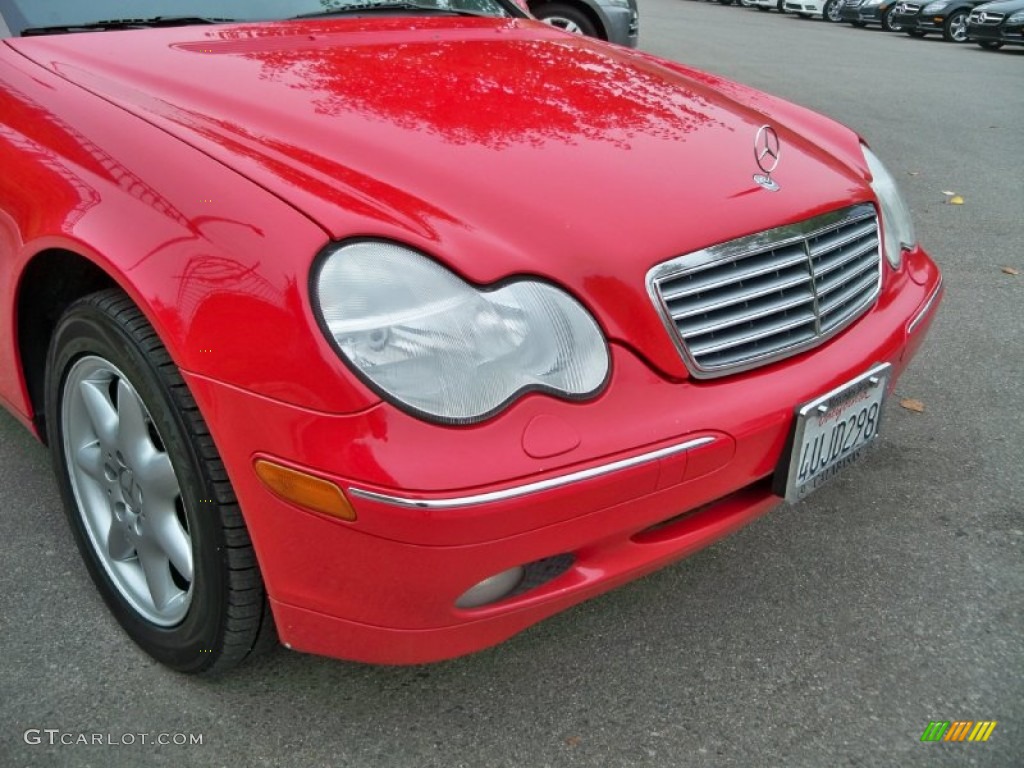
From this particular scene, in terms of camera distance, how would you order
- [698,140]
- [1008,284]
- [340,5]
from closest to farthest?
[698,140], [340,5], [1008,284]

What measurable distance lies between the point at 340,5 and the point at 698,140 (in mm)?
1254

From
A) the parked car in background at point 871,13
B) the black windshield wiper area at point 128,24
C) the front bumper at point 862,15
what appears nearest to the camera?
the black windshield wiper area at point 128,24

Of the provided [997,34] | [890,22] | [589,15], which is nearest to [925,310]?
[589,15]

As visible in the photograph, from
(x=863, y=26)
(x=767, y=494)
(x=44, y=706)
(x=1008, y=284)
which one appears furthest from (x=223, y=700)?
(x=863, y=26)

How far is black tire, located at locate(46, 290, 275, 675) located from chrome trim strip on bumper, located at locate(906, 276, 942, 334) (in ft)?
5.04

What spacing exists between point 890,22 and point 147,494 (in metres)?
19.0

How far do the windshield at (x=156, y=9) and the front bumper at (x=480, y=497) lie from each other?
4.43ft

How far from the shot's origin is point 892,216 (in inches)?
94.7

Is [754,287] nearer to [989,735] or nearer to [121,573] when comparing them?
[989,735]

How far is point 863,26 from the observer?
62.6 feet

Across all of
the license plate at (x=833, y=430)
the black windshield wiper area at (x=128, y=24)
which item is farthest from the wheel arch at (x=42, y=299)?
the license plate at (x=833, y=430)

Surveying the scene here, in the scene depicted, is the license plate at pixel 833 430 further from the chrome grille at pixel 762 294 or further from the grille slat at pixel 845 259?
the grille slat at pixel 845 259

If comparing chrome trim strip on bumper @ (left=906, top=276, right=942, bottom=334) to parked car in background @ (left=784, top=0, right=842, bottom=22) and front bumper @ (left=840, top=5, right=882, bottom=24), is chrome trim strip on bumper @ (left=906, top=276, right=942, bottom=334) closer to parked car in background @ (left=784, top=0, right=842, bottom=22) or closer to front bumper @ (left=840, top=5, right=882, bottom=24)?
front bumper @ (left=840, top=5, right=882, bottom=24)

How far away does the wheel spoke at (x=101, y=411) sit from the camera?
191cm
